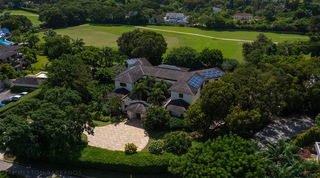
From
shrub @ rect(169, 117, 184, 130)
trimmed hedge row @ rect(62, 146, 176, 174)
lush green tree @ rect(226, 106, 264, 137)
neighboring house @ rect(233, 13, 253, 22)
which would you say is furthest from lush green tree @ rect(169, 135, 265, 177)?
neighboring house @ rect(233, 13, 253, 22)

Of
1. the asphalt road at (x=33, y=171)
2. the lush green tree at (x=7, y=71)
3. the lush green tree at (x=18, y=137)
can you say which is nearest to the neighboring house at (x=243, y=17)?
the lush green tree at (x=7, y=71)

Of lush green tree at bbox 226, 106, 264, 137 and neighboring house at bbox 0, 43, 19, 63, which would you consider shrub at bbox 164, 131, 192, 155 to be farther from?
neighboring house at bbox 0, 43, 19, 63

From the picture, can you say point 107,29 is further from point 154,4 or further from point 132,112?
point 132,112

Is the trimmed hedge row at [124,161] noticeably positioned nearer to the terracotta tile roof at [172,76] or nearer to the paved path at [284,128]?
the paved path at [284,128]

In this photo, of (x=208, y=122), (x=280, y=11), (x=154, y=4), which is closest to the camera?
(x=208, y=122)

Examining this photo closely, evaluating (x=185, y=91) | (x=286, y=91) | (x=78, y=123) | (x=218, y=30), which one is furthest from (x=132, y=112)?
(x=218, y=30)

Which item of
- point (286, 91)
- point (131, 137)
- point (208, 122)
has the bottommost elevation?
point (131, 137)

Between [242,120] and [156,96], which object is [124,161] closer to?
[242,120]

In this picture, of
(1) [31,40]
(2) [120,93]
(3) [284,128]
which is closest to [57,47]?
(1) [31,40]
